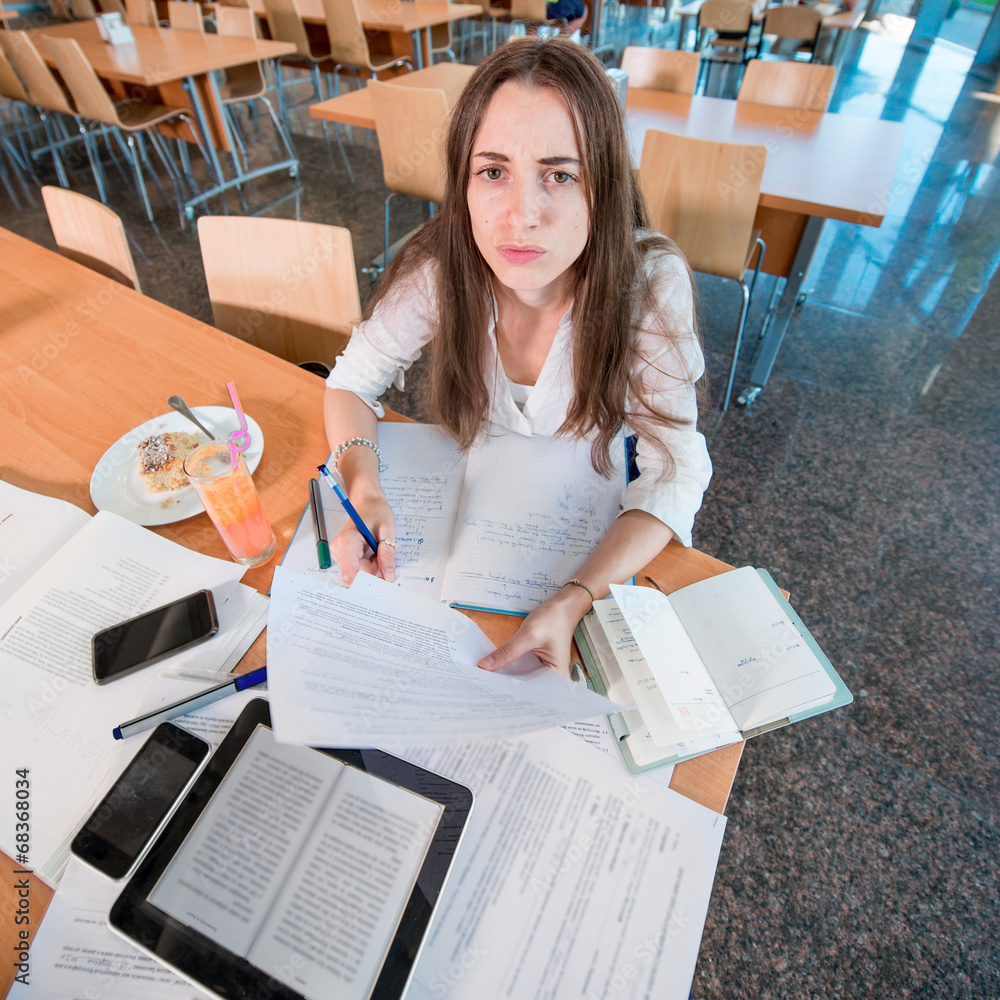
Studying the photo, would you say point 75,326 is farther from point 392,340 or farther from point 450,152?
point 450,152

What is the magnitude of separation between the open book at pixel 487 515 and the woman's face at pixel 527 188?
28cm

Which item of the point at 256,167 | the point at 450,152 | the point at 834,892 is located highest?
the point at 450,152

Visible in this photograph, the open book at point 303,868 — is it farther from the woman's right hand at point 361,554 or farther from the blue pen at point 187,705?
the woman's right hand at point 361,554

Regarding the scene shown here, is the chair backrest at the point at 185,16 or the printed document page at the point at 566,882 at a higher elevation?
the chair backrest at the point at 185,16

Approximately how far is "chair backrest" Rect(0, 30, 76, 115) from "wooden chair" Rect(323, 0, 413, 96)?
1767mm

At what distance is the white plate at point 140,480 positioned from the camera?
2.83 ft

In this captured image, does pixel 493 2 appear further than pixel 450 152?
Yes

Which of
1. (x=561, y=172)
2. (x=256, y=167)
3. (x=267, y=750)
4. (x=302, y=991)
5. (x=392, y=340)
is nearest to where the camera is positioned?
(x=302, y=991)

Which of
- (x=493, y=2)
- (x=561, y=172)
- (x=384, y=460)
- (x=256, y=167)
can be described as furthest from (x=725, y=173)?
(x=493, y=2)

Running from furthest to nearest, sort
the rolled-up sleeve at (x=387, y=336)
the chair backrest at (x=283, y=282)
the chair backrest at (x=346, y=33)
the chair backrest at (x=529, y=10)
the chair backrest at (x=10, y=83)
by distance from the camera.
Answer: the chair backrest at (x=529, y=10) → the chair backrest at (x=346, y=33) → the chair backrest at (x=10, y=83) → the chair backrest at (x=283, y=282) → the rolled-up sleeve at (x=387, y=336)

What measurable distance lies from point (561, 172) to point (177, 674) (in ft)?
2.70

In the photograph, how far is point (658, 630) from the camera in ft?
2.18

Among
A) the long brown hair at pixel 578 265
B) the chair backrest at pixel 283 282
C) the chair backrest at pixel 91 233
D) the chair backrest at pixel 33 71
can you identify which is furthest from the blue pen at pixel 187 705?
the chair backrest at pixel 33 71

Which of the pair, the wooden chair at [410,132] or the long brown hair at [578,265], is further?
the wooden chair at [410,132]
